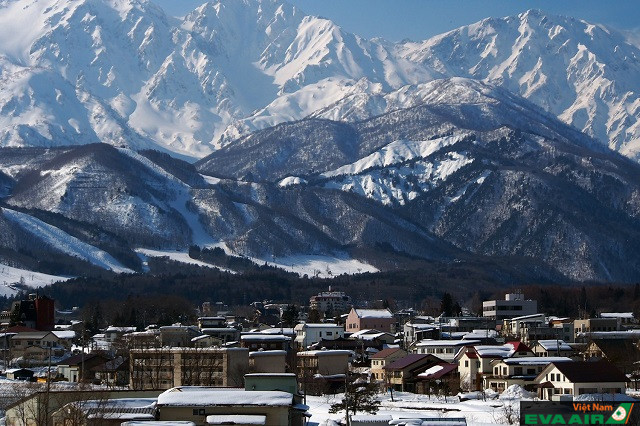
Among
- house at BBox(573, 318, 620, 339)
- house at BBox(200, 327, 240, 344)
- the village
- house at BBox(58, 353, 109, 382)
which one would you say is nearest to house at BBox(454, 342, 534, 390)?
the village

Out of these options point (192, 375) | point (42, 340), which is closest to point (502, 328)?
point (42, 340)

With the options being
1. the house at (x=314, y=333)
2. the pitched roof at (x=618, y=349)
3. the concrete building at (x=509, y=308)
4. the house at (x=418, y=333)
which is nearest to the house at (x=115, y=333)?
the house at (x=314, y=333)

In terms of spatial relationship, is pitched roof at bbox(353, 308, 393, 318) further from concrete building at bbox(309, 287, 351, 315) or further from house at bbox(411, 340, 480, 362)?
house at bbox(411, 340, 480, 362)

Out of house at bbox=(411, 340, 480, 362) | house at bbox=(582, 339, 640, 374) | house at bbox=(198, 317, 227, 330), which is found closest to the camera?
house at bbox=(582, 339, 640, 374)

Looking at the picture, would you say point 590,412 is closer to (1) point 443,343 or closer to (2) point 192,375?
(2) point 192,375

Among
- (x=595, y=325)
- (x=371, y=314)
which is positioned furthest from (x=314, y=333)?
(x=595, y=325)

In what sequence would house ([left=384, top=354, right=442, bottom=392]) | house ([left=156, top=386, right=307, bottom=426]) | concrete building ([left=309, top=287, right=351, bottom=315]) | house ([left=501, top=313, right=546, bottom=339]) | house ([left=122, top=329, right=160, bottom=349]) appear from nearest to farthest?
house ([left=156, top=386, right=307, bottom=426]), house ([left=384, top=354, right=442, bottom=392]), house ([left=122, top=329, right=160, bottom=349]), house ([left=501, top=313, right=546, bottom=339]), concrete building ([left=309, top=287, right=351, bottom=315])
